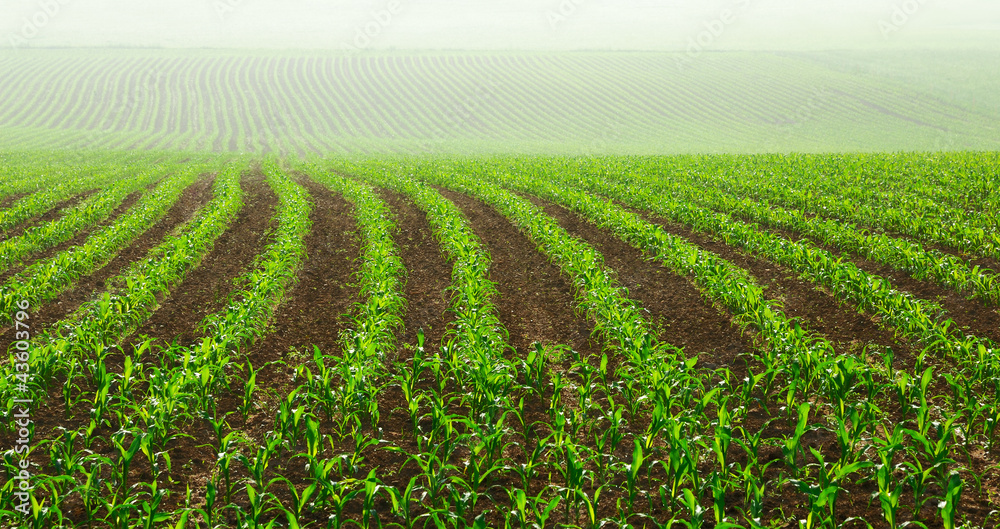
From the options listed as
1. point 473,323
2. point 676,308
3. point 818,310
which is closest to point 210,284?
point 473,323

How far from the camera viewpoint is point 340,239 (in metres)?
13.6

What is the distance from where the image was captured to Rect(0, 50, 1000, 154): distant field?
56000mm

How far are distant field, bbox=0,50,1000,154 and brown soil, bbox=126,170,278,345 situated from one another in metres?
39.0

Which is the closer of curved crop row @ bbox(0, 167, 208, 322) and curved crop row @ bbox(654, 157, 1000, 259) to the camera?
curved crop row @ bbox(0, 167, 208, 322)

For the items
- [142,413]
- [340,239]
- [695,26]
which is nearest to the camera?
[142,413]

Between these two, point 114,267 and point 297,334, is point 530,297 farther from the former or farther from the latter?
point 114,267

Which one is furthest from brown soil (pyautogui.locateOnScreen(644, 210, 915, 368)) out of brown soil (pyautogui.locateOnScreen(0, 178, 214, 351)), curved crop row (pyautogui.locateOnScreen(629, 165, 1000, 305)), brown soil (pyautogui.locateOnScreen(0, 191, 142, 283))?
brown soil (pyautogui.locateOnScreen(0, 191, 142, 283))

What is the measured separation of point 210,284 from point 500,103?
70.0m

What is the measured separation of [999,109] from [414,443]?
3142 inches

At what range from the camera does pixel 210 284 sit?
9.90m

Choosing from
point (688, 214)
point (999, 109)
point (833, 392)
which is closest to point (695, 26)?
point (999, 109)

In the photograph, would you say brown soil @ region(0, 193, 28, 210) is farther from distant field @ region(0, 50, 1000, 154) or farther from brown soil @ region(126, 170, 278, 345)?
distant field @ region(0, 50, 1000, 154)

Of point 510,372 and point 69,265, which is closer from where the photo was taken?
point 510,372

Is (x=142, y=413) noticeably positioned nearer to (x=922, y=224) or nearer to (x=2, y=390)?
(x=2, y=390)
